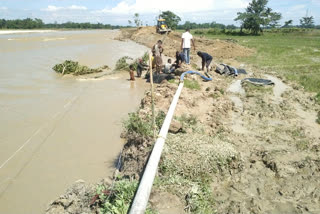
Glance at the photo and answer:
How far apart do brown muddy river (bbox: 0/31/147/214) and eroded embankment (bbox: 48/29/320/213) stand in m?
0.77

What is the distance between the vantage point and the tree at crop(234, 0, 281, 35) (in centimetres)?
4209

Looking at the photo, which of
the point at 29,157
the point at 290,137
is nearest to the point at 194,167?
the point at 290,137

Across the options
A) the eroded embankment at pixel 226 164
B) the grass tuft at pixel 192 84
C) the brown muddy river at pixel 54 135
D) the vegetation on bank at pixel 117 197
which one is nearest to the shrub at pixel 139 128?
the eroded embankment at pixel 226 164

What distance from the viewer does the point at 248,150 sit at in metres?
4.49

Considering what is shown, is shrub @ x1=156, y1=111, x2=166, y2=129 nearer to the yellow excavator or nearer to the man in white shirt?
the man in white shirt

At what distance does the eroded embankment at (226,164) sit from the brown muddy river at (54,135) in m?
0.77

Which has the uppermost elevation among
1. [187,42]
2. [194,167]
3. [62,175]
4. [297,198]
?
[187,42]

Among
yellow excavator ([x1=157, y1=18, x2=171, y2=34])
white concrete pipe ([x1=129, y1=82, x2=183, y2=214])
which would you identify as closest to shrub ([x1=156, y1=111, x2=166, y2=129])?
white concrete pipe ([x1=129, y1=82, x2=183, y2=214])

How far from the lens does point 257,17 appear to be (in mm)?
42156

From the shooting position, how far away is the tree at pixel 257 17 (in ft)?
138

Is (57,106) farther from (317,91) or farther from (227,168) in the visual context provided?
(317,91)

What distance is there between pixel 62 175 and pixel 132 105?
3.88m

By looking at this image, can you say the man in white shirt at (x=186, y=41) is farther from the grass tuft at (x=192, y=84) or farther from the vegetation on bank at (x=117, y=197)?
the vegetation on bank at (x=117, y=197)

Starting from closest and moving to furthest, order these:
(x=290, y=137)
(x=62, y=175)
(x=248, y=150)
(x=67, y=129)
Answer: (x=62, y=175), (x=248, y=150), (x=290, y=137), (x=67, y=129)
